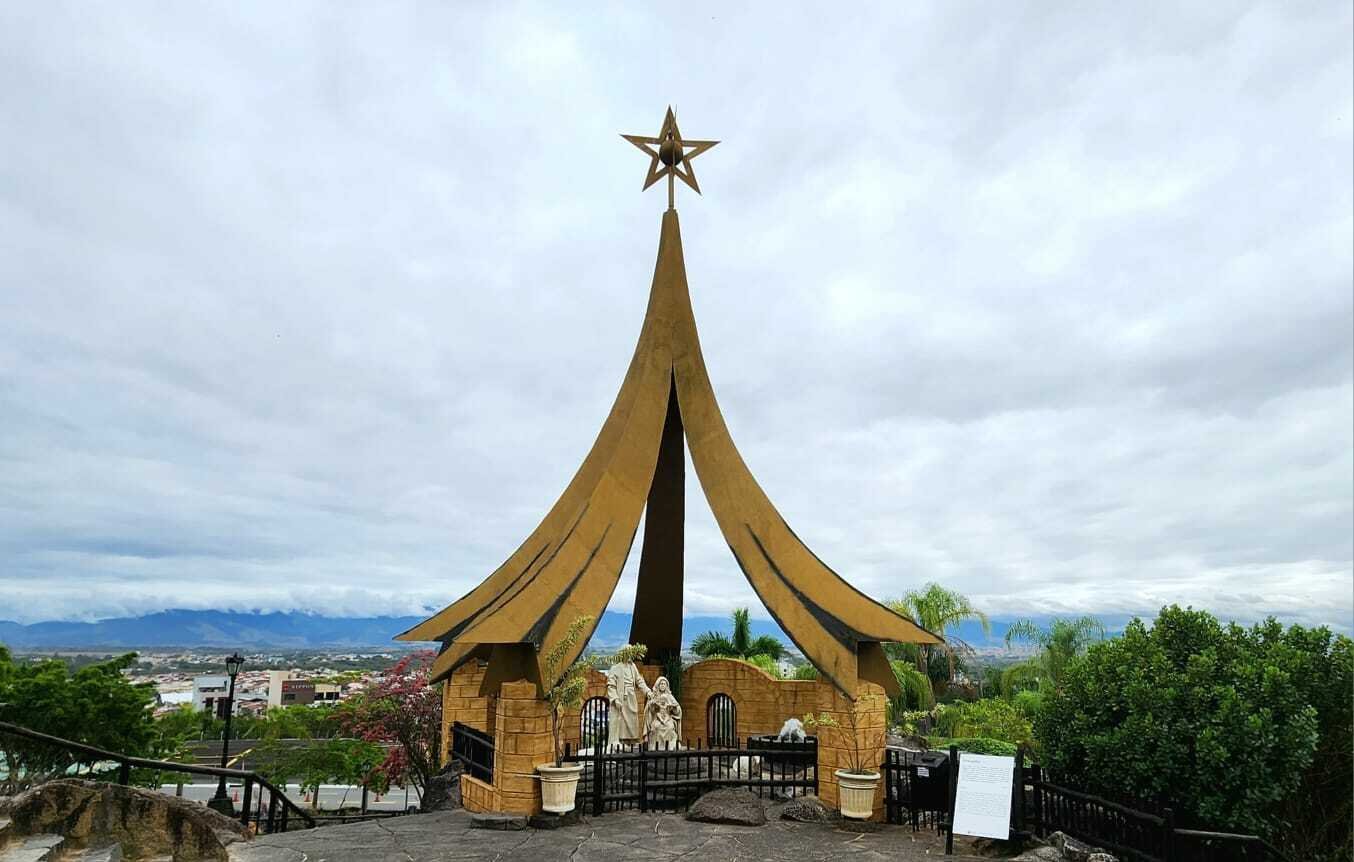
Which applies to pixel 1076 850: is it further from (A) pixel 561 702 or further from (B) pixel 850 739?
(A) pixel 561 702

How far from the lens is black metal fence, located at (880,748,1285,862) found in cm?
930

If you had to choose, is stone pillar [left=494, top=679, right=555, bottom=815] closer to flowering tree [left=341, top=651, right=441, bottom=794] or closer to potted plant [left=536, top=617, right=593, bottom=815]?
potted plant [left=536, top=617, right=593, bottom=815]

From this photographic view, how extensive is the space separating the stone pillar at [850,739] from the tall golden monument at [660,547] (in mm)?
273

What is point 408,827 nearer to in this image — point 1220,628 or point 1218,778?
point 1218,778

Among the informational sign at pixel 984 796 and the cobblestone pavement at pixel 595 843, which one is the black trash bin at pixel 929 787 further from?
the informational sign at pixel 984 796

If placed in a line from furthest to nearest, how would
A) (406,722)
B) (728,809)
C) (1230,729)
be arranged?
1. (406,722)
2. (728,809)
3. (1230,729)

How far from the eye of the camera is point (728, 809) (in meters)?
12.1

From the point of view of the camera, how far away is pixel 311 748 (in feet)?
94.0

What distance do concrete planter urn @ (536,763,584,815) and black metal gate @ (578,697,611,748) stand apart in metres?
4.39

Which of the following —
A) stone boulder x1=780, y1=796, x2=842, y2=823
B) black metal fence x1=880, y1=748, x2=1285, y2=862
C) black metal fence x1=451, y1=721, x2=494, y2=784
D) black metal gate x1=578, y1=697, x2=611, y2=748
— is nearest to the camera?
black metal fence x1=880, y1=748, x2=1285, y2=862

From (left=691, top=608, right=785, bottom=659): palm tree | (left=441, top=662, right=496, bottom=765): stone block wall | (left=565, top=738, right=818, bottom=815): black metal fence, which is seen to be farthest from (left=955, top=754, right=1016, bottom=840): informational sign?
(left=691, top=608, right=785, bottom=659): palm tree

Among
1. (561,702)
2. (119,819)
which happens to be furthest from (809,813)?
(119,819)

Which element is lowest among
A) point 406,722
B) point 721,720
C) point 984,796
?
point 406,722

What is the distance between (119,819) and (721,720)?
1200 cm
